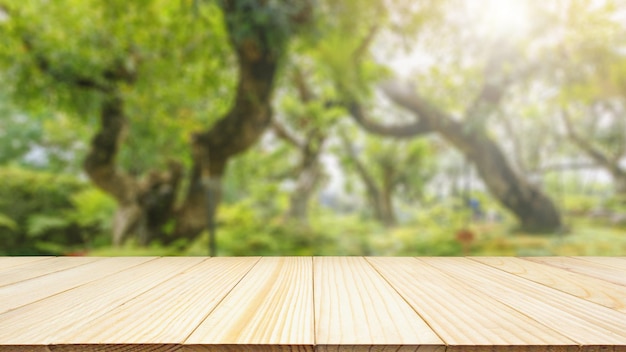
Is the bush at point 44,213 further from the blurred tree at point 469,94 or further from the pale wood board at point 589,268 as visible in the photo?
the pale wood board at point 589,268

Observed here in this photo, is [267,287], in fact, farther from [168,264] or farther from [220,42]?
[220,42]

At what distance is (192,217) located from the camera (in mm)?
3123

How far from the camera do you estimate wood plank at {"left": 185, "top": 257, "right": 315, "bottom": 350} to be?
0.35 meters

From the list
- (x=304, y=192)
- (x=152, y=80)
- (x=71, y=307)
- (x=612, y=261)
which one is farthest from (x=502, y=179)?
(x=71, y=307)

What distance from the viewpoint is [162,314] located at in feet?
1.42

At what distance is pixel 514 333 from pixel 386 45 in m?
3.65

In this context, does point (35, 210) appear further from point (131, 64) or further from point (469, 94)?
point (469, 94)

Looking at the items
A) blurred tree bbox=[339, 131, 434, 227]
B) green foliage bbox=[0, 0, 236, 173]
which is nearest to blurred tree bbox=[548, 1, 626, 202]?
blurred tree bbox=[339, 131, 434, 227]

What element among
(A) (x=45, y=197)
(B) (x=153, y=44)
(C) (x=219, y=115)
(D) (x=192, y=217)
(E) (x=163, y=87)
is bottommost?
(D) (x=192, y=217)

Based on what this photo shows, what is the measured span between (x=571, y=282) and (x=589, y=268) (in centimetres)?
20

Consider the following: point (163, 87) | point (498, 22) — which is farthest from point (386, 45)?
point (163, 87)

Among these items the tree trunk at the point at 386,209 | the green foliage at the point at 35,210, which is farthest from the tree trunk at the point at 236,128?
the tree trunk at the point at 386,209

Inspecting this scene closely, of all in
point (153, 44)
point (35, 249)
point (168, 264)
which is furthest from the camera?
point (35, 249)

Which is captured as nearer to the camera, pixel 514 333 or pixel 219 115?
pixel 514 333
